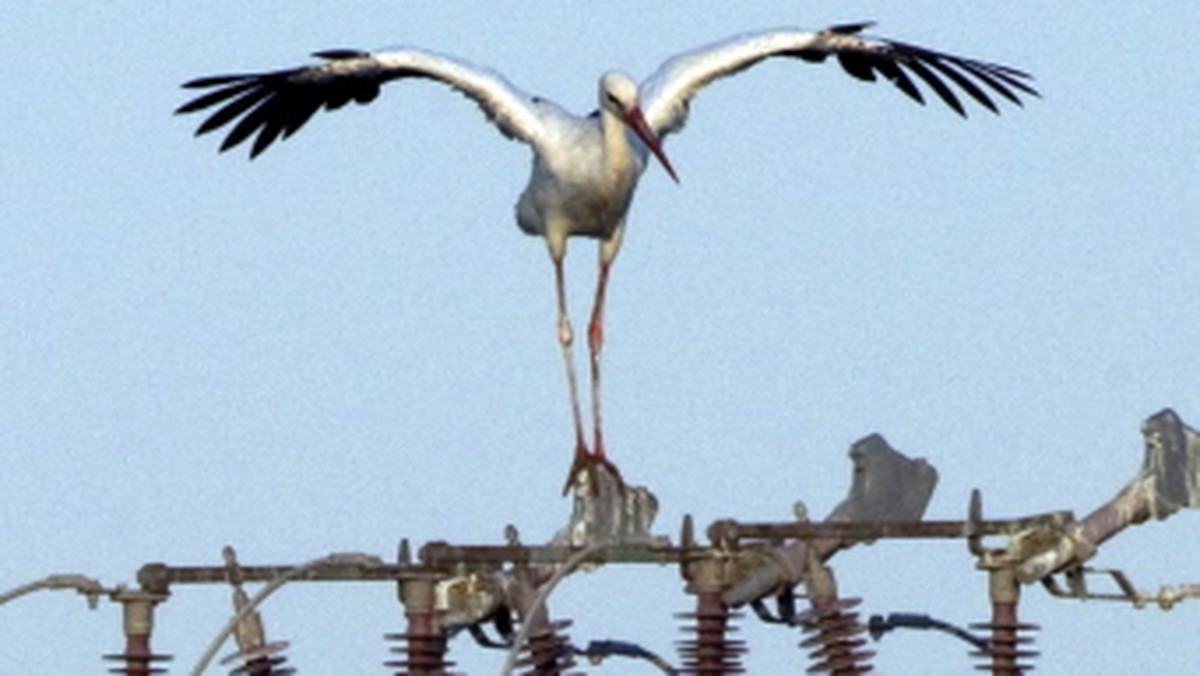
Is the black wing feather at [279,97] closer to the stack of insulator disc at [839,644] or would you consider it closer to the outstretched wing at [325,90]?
the outstretched wing at [325,90]

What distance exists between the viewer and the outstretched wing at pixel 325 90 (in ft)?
115

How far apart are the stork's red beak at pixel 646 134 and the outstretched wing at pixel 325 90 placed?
85 centimetres

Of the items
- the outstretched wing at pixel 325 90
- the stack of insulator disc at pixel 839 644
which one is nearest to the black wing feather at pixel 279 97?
the outstretched wing at pixel 325 90

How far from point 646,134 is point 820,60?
8.27ft

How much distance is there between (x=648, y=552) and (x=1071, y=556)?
3.34 meters

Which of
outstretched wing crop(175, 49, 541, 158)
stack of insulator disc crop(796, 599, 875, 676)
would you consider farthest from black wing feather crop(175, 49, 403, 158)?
stack of insulator disc crop(796, 599, 875, 676)

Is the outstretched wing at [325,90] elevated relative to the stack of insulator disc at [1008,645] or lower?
elevated

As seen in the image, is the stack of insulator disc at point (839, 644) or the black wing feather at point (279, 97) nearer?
the stack of insulator disc at point (839, 644)

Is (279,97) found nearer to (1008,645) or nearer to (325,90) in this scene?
(325,90)

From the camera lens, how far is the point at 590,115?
117 feet

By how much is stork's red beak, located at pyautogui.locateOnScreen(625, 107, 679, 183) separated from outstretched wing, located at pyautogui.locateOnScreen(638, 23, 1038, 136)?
255mm

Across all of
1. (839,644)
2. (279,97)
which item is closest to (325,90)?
(279,97)

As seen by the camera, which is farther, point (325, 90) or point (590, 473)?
point (325, 90)

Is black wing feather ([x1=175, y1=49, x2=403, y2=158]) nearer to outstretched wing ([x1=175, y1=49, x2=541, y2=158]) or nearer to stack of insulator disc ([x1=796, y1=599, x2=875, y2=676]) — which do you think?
outstretched wing ([x1=175, y1=49, x2=541, y2=158])
